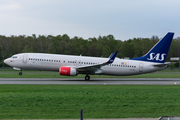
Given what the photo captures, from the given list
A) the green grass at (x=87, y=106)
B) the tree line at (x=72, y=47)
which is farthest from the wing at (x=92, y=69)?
the tree line at (x=72, y=47)

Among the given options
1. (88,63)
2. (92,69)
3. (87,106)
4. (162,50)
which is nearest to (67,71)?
(92,69)

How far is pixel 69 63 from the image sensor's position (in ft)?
109

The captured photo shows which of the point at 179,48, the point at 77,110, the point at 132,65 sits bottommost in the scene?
the point at 77,110

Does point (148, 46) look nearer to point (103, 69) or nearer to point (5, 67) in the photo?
point (5, 67)

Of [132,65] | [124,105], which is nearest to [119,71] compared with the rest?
[132,65]

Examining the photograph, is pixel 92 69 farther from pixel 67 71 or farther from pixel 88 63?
pixel 67 71

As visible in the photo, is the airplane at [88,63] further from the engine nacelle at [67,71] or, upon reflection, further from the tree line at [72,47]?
the tree line at [72,47]

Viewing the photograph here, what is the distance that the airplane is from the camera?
32531 millimetres

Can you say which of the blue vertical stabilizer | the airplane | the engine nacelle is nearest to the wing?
the airplane

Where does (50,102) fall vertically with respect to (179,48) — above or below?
below

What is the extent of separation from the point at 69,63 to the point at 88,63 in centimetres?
255

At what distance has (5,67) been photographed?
73750 mm

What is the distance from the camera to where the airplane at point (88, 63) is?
107 ft

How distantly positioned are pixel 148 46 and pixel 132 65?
88469 millimetres
